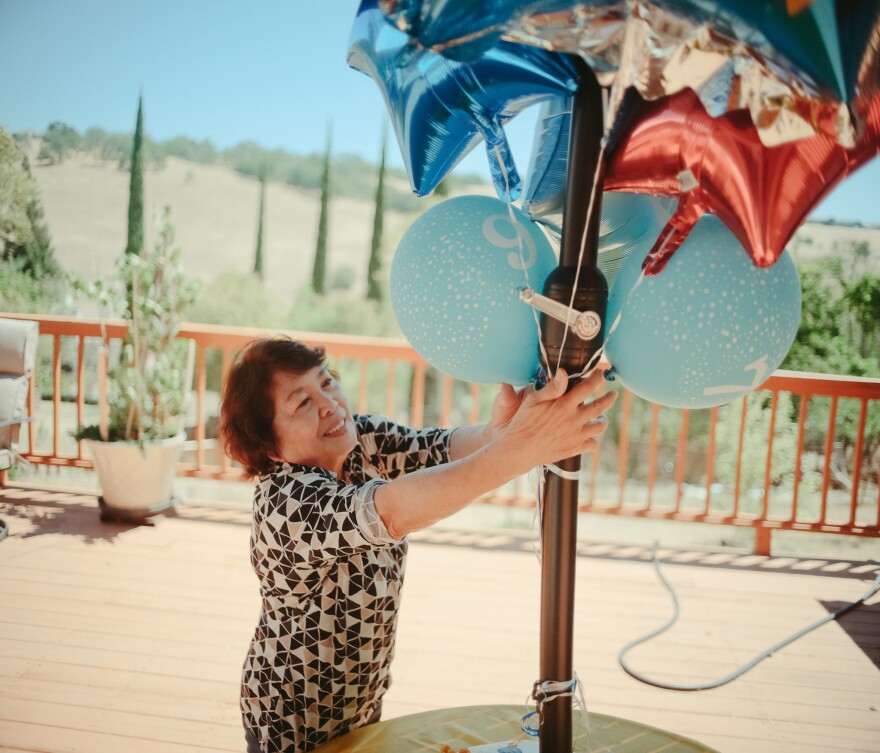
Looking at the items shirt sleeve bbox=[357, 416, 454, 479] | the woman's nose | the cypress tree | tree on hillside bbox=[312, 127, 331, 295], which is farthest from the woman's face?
tree on hillside bbox=[312, 127, 331, 295]

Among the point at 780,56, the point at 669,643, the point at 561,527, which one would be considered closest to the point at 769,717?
the point at 669,643

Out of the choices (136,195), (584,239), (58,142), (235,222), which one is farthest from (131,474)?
(235,222)

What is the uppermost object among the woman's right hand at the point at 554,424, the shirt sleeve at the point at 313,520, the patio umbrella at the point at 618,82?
the patio umbrella at the point at 618,82

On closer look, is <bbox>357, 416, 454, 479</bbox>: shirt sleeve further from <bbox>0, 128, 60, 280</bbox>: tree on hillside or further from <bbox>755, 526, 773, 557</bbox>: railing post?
<bbox>0, 128, 60, 280</bbox>: tree on hillside

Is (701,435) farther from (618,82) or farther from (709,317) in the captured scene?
(618,82)

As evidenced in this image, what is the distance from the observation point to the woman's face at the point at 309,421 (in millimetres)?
1122

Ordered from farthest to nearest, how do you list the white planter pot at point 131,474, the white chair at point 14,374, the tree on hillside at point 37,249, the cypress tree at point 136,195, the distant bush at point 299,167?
the distant bush at point 299,167, the cypress tree at point 136,195, the tree on hillside at point 37,249, the white planter pot at point 131,474, the white chair at point 14,374

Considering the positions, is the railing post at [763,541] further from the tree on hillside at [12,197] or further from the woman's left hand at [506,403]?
the tree on hillside at [12,197]

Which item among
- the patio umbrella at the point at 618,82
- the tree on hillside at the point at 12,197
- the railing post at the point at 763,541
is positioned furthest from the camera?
the tree on hillside at the point at 12,197

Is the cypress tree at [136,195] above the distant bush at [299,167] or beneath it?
beneath

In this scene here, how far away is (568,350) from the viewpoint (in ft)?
2.55

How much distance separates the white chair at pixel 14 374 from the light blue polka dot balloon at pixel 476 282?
128 inches

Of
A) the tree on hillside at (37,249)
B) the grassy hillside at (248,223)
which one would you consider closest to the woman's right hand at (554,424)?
the tree on hillside at (37,249)

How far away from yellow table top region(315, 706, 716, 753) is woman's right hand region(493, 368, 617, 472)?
0.48 meters
